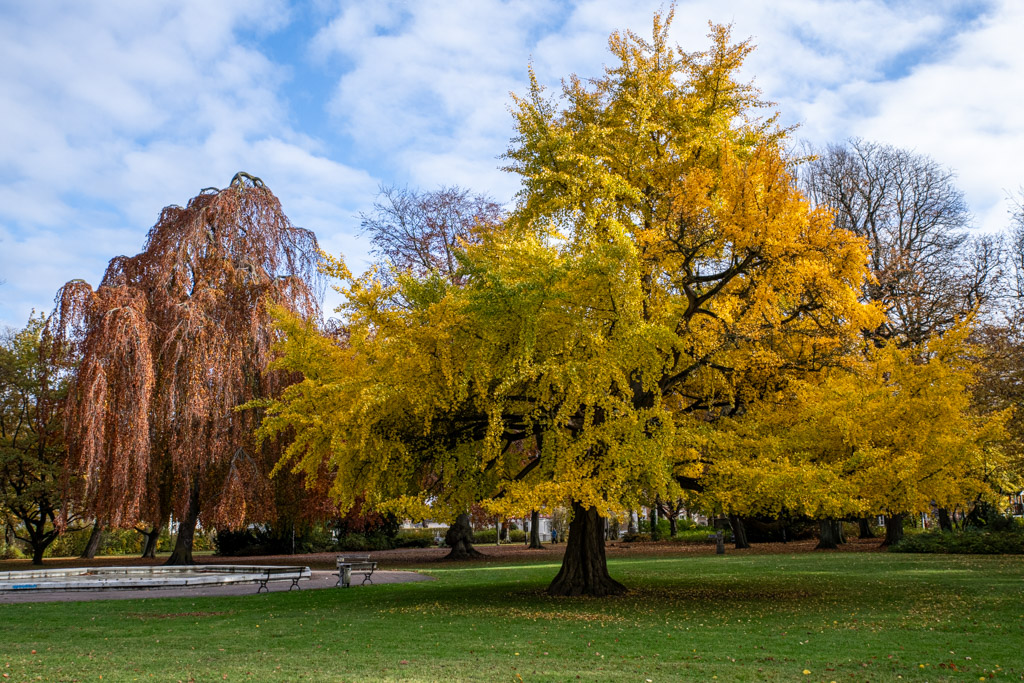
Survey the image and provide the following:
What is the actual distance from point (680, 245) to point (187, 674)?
969cm

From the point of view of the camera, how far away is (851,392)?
1158 centimetres

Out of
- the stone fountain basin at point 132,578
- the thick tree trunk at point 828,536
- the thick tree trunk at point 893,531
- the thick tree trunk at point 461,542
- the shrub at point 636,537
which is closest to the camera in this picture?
the stone fountain basin at point 132,578

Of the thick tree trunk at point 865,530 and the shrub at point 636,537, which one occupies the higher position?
the thick tree trunk at point 865,530

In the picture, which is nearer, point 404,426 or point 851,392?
point 851,392

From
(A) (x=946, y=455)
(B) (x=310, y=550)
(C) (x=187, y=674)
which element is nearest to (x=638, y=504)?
(A) (x=946, y=455)

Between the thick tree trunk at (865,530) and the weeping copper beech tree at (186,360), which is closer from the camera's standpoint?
the weeping copper beech tree at (186,360)

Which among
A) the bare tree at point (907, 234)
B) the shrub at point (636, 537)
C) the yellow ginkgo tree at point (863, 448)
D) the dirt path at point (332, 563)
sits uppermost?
the bare tree at point (907, 234)

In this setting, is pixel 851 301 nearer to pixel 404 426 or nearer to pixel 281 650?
pixel 404 426

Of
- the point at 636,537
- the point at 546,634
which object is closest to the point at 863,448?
the point at 546,634

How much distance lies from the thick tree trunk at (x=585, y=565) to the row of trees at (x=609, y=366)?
0.14 feet

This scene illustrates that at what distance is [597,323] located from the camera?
11297mm

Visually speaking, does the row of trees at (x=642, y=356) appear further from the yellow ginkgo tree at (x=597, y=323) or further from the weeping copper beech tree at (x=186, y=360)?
the weeping copper beech tree at (x=186, y=360)

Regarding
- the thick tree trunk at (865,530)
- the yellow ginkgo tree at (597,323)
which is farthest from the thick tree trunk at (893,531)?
the yellow ginkgo tree at (597,323)

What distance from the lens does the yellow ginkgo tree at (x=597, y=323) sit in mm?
10984
